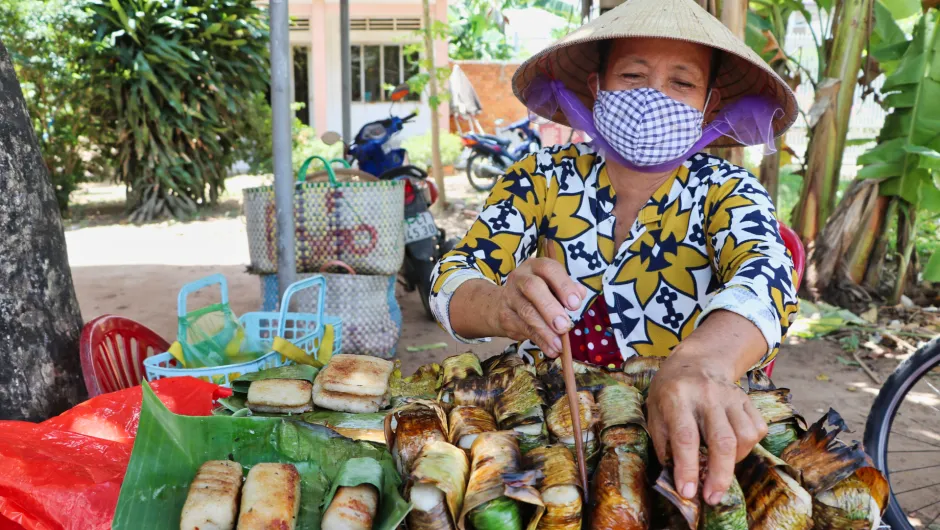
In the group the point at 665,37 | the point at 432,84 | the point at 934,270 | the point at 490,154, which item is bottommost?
the point at 934,270

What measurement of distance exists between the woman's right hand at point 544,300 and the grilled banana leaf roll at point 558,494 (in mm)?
192

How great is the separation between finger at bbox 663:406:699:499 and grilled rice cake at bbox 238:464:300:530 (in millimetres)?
544

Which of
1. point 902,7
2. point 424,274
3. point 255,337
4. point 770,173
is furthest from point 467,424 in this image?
point 902,7

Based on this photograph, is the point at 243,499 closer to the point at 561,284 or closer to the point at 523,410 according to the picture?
the point at 523,410

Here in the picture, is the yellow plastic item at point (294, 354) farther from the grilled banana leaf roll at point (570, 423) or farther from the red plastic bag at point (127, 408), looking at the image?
the grilled banana leaf roll at point (570, 423)

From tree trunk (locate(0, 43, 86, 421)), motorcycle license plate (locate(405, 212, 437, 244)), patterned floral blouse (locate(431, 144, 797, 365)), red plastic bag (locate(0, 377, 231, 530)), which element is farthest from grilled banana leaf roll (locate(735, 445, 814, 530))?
motorcycle license plate (locate(405, 212, 437, 244))

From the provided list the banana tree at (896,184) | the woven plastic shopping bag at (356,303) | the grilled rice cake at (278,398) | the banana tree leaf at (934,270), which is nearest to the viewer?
the grilled rice cake at (278,398)

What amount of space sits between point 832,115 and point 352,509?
5.65 m

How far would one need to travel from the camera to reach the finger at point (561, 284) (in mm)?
1110

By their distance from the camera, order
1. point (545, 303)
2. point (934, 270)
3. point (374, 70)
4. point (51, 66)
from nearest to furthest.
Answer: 1. point (545, 303)
2. point (934, 270)
3. point (51, 66)
4. point (374, 70)

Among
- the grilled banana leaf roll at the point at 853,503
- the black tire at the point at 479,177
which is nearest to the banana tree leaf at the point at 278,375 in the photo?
the grilled banana leaf roll at the point at 853,503

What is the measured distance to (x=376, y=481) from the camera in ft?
3.36

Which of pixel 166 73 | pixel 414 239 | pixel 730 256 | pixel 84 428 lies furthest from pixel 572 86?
pixel 166 73

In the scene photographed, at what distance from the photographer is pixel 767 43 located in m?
4.73
